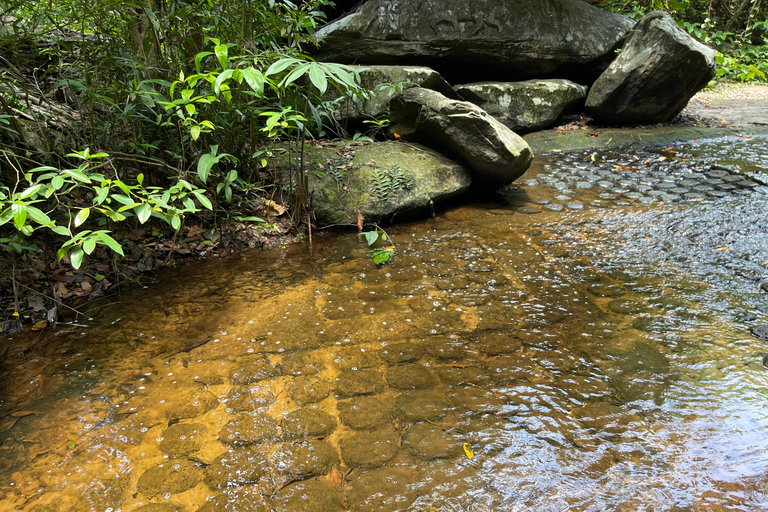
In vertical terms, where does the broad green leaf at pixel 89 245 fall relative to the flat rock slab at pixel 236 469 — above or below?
above

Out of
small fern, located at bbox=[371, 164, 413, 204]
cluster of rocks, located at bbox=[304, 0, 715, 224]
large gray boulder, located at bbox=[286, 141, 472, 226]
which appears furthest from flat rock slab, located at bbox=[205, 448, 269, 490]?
cluster of rocks, located at bbox=[304, 0, 715, 224]

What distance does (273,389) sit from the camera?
1.98 meters

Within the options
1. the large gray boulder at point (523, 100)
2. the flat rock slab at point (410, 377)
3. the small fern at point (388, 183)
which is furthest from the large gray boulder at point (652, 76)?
the flat rock slab at point (410, 377)

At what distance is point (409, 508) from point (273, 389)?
822 millimetres

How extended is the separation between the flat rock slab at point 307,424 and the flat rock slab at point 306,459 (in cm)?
4

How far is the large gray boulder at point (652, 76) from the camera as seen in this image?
564 cm

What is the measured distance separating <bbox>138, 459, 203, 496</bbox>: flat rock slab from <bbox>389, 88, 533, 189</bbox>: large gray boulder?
3.29m

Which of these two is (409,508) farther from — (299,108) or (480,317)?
(299,108)

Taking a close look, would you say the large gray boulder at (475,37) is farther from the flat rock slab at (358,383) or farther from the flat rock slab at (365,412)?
the flat rock slab at (365,412)

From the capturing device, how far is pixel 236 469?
1604 millimetres

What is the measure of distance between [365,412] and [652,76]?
6.17 metres

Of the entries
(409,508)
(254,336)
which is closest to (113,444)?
(254,336)

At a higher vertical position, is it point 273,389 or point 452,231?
point 452,231

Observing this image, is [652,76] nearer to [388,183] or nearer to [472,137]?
[472,137]
